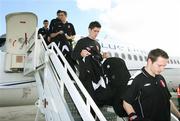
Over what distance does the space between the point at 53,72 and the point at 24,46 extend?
4.41 metres

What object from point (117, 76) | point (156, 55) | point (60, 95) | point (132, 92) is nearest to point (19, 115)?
point (60, 95)

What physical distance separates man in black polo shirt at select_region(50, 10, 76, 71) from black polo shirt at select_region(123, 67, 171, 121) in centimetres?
373

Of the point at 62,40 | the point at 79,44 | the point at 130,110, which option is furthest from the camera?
the point at 62,40

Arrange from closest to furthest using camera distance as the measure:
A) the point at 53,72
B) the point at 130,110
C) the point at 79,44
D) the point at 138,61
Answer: the point at 130,110 → the point at 79,44 → the point at 53,72 → the point at 138,61

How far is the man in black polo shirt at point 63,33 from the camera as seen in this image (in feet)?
23.8

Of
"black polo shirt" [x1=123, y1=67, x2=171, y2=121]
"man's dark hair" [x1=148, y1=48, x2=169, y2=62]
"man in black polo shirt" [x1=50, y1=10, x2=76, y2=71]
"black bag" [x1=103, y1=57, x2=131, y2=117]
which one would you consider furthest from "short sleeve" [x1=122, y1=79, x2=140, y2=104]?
"man in black polo shirt" [x1=50, y1=10, x2=76, y2=71]

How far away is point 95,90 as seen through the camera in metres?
4.86

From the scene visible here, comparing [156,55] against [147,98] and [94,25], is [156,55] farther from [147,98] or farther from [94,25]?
[94,25]

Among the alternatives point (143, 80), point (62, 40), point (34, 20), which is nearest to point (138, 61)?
point (34, 20)

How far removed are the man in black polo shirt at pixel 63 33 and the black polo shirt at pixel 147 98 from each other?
3.73 meters

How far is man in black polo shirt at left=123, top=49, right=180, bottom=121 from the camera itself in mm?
3544

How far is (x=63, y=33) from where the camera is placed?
7336 millimetres

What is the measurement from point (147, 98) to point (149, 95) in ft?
0.13

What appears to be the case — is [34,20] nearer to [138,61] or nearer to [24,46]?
[24,46]
